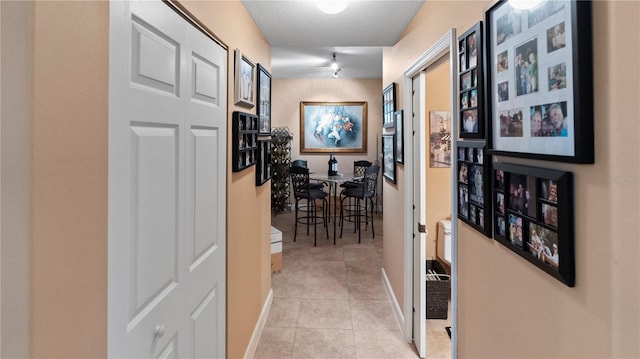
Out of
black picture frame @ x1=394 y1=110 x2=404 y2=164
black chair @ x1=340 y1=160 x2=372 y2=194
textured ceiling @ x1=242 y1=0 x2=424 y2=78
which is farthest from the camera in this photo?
black chair @ x1=340 y1=160 x2=372 y2=194

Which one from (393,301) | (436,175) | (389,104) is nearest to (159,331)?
(393,301)

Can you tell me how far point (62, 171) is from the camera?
670mm

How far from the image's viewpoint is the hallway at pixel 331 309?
8.21ft

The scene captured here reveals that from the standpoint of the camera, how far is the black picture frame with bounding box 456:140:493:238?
4.12ft

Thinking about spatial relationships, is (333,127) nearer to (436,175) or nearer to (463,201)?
(436,175)

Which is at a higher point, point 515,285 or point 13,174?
point 13,174

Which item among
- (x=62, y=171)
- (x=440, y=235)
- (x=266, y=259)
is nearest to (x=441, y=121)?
(x=440, y=235)

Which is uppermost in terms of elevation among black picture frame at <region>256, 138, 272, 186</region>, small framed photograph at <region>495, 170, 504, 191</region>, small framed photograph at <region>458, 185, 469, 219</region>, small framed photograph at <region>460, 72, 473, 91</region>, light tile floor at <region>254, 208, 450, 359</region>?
small framed photograph at <region>460, 72, 473, 91</region>

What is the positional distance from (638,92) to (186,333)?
1534 mm

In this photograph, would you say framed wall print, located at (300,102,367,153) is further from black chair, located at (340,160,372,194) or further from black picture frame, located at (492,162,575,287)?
black picture frame, located at (492,162,575,287)

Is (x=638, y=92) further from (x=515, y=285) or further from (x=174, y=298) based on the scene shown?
(x=174, y=298)

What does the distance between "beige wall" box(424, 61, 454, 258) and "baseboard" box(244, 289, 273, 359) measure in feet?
5.79

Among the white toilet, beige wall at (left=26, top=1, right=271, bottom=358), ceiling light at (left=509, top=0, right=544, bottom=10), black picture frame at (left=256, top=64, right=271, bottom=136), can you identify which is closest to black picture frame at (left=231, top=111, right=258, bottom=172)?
black picture frame at (left=256, top=64, right=271, bottom=136)

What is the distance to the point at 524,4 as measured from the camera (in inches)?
38.1
